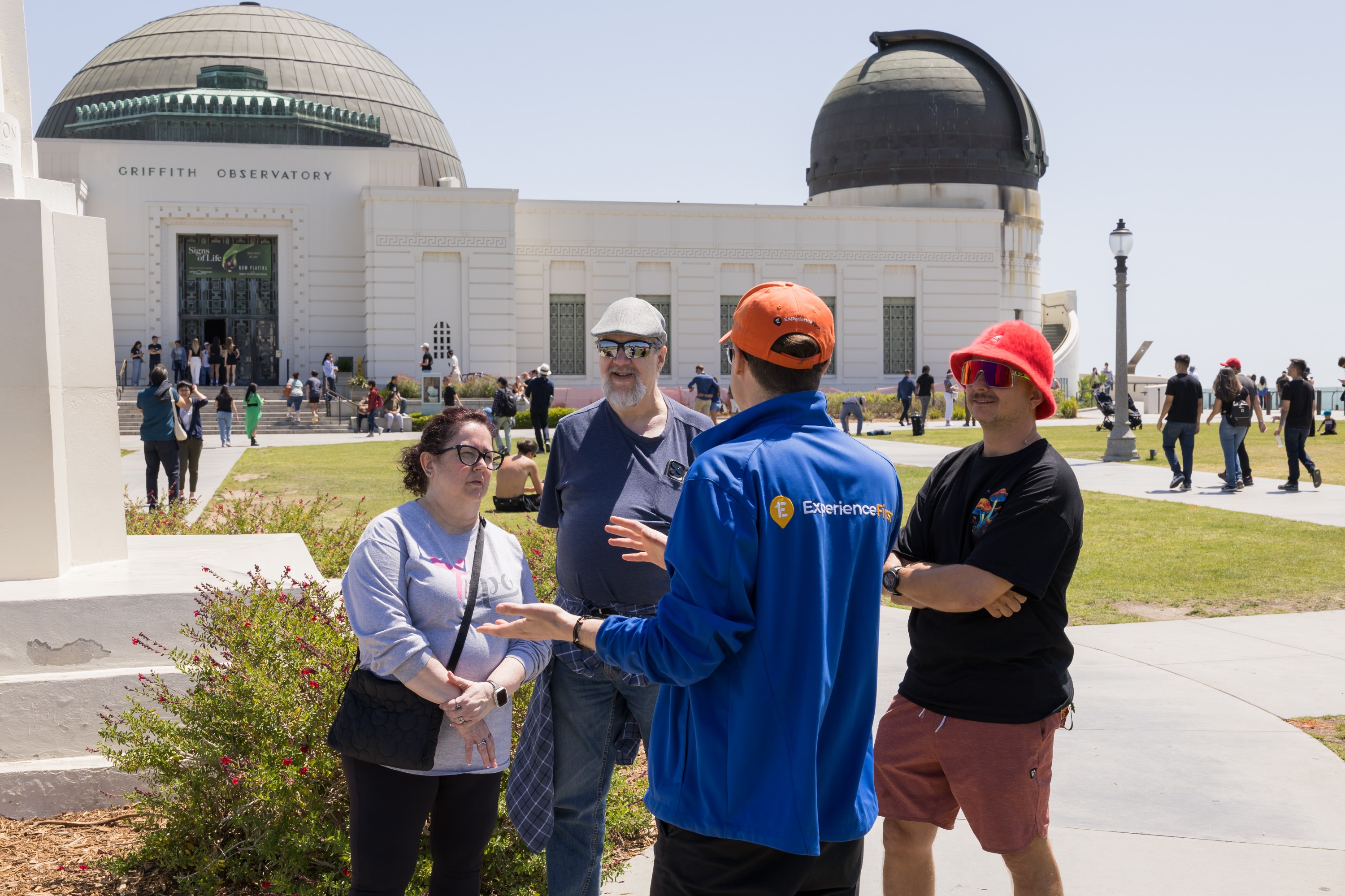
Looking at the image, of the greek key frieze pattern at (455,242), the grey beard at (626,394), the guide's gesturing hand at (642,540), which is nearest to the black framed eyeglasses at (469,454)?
the grey beard at (626,394)

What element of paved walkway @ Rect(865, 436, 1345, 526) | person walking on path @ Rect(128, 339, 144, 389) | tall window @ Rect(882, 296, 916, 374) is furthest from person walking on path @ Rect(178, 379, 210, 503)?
tall window @ Rect(882, 296, 916, 374)

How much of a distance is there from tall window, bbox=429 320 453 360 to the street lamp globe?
2589 cm

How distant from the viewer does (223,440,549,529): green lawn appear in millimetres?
15320

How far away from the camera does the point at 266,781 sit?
4.05 m

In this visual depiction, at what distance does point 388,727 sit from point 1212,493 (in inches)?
619

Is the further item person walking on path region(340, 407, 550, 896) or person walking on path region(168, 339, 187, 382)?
person walking on path region(168, 339, 187, 382)

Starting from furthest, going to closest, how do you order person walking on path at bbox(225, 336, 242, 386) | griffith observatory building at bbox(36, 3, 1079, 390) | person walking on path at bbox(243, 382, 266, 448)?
griffith observatory building at bbox(36, 3, 1079, 390) < person walking on path at bbox(225, 336, 242, 386) < person walking on path at bbox(243, 382, 266, 448)

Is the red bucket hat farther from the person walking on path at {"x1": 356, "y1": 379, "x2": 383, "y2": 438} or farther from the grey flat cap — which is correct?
the person walking on path at {"x1": 356, "y1": 379, "x2": 383, "y2": 438}

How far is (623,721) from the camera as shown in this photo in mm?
3822

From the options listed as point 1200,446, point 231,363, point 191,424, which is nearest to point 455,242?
point 231,363

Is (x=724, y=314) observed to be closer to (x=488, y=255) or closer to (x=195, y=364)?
(x=488, y=255)

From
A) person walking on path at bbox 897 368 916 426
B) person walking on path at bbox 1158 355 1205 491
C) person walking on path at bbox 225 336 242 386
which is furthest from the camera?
person walking on path at bbox 225 336 242 386

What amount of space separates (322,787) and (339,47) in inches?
2154

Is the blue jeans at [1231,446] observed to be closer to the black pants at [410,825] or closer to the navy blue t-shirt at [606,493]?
the navy blue t-shirt at [606,493]
